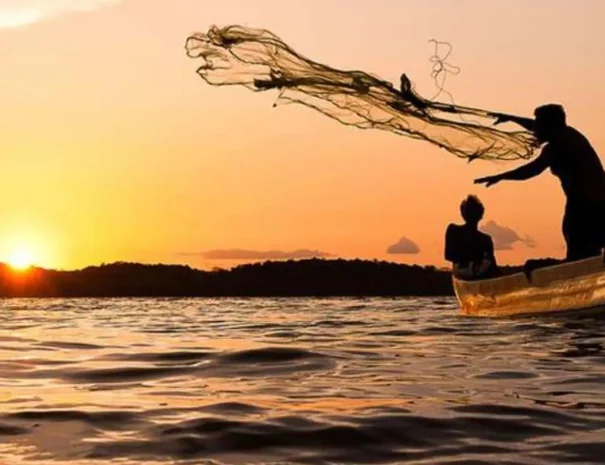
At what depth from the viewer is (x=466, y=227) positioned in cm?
1579

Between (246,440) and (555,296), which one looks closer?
(246,440)

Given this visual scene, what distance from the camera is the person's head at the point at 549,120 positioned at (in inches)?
492

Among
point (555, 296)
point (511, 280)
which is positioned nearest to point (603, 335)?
point (555, 296)

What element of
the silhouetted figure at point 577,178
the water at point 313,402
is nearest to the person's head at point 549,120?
the silhouetted figure at point 577,178

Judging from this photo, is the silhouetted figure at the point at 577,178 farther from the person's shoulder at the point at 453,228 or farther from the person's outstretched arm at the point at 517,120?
the person's shoulder at the point at 453,228

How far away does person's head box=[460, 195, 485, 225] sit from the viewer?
50.7 ft

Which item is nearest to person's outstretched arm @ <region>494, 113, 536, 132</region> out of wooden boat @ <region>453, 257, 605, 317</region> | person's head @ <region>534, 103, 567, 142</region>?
person's head @ <region>534, 103, 567, 142</region>

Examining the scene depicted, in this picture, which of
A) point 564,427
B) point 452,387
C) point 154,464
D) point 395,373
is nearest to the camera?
point 154,464

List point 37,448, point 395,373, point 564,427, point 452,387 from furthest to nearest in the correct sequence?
1. point 395,373
2. point 452,387
3. point 564,427
4. point 37,448

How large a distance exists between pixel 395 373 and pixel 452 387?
102 centimetres

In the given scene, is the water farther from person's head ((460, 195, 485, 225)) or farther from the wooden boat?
person's head ((460, 195, 485, 225))

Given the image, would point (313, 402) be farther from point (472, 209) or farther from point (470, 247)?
point (470, 247)

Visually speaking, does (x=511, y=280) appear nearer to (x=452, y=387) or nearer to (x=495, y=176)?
(x=495, y=176)

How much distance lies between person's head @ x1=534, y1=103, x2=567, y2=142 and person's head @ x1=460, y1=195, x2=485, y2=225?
287 cm
